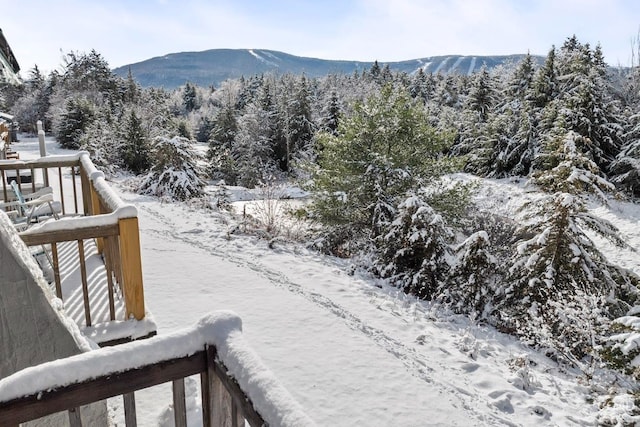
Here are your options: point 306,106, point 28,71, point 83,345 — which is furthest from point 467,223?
point 28,71

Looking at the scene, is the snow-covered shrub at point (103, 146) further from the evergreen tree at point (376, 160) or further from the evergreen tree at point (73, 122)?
the evergreen tree at point (376, 160)

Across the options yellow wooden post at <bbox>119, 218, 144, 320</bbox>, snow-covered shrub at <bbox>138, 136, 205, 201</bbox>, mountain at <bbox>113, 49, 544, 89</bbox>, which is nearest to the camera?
yellow wooden post at <bbox>119, 218, 144, 320</bbox>

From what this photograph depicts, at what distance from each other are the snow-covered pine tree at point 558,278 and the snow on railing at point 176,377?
5682 millimetres

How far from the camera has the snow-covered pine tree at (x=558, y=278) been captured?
20.1ft

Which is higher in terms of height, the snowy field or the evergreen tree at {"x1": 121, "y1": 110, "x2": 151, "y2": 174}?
the evergreen tree at {"x1": 121, "y1": 110, "x2": 151, "y2": 174}

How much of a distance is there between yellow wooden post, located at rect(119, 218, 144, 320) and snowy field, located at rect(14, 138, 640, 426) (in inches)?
25.9

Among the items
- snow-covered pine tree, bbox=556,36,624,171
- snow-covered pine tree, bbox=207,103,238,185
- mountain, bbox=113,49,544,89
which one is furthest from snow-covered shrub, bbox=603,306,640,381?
mountain, bbox=113,49,544,89

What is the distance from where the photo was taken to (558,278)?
6820 millimetres

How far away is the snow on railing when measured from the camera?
3.95ft

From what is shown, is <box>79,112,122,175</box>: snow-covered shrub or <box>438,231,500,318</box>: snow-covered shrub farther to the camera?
<box>79,112,122,175</box>: snow-covered shrub

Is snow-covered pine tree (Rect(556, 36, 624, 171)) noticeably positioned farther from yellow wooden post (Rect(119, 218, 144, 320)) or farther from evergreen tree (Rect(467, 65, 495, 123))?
yellow wooden post (Rect(119, 218, 144, 320))

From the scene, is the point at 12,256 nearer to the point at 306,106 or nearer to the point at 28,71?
the point at 306,106

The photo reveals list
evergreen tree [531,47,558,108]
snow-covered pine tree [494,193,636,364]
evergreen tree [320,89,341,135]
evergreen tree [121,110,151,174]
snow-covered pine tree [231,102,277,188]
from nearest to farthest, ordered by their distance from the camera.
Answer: snow-covered pine tree [494,193,636,364] < evergreen tree [121,110,151,174] < evergreen tree [531,47,558,108] < snow-covered pine tree [231,102,277,188] < evergreen tree [320,89,341,135]

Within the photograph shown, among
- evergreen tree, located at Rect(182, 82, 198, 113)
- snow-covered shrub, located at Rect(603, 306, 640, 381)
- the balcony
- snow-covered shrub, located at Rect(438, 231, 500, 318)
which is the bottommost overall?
snow-covered shrub, located at Rect(438, 231, 500, 318)
